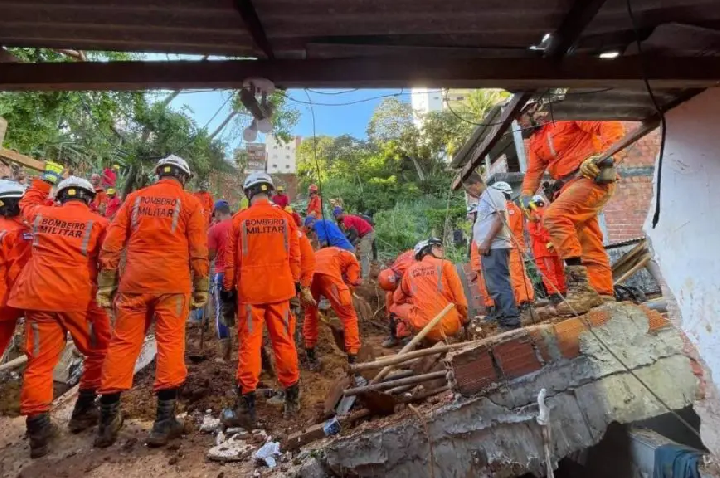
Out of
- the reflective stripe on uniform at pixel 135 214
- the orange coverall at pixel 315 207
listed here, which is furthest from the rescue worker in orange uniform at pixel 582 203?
the orange coverall at pixel 315 207

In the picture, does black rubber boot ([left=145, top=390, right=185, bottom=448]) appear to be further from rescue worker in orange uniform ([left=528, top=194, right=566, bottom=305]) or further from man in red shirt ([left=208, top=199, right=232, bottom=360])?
rescue worker in orange uniform ([left=528, top=194, right=566, bottom=305])

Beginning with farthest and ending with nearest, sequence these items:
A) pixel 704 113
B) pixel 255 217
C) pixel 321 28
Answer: pixel 255 217 → pixel 704 113 → pixel 321 28

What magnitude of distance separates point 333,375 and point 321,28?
4.05 meters

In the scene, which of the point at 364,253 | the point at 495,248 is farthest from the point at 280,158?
the point at 495,248

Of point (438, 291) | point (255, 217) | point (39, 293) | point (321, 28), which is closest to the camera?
point (321, 28)

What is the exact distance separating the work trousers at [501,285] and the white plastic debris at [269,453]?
306 centimetres

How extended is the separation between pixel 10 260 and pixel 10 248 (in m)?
0.11

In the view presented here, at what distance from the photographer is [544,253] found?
6.45 m

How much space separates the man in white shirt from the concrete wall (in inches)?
87.9

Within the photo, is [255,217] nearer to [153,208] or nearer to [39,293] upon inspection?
[153,208]

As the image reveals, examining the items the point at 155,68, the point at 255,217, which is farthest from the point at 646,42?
the point at 255,217

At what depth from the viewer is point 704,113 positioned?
260cm

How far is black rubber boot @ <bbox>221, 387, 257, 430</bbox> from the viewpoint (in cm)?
366

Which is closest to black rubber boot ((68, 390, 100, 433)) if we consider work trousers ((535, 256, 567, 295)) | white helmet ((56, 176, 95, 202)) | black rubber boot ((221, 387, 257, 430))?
black rubber boot ((221, 387, 257, 430))
